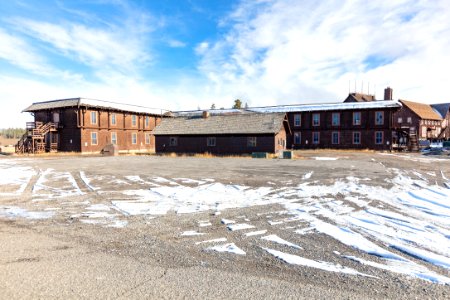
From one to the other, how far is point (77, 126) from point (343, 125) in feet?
118

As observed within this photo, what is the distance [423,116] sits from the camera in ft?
180

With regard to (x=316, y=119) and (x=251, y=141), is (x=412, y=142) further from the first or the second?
(x=251, y=141)

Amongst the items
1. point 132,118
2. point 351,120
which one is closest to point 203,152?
point 132,118

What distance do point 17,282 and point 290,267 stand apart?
3.89 metres

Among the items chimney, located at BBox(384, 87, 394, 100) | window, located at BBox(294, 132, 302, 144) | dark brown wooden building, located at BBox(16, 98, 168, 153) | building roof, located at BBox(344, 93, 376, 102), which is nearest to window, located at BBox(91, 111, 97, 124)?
dark brown wooden building, located at BBox(16, 98, 168, 153)

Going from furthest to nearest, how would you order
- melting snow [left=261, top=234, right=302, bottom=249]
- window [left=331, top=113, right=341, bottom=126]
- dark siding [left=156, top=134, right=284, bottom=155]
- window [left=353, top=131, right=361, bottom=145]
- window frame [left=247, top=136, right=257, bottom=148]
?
window [left=331, top=113, right=341, bottom=126], window [left=353, top=131, right=361, bottom=145], window frame [left=247, top=136, right=257, bottom=148], dark siding [left=156, top=134, right=284, bottom=155], melting snow [left=261, top=234, right=302, bottom=249]

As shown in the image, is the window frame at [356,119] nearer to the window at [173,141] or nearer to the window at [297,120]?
the window at [297,120]

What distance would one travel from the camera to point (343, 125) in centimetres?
4122

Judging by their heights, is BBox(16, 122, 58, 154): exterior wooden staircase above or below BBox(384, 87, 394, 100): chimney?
below

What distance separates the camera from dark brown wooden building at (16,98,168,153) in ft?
122

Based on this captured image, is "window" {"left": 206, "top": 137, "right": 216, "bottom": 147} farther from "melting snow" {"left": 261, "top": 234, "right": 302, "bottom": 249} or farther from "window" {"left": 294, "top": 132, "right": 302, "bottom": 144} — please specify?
"melting snow" {"left": 261, "top": 234, "right": 302, "bottom": 249}

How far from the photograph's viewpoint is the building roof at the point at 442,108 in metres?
61.6

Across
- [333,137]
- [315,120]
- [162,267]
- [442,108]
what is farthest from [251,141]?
[442,108]

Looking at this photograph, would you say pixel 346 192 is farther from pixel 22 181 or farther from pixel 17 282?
pixel 22 181
